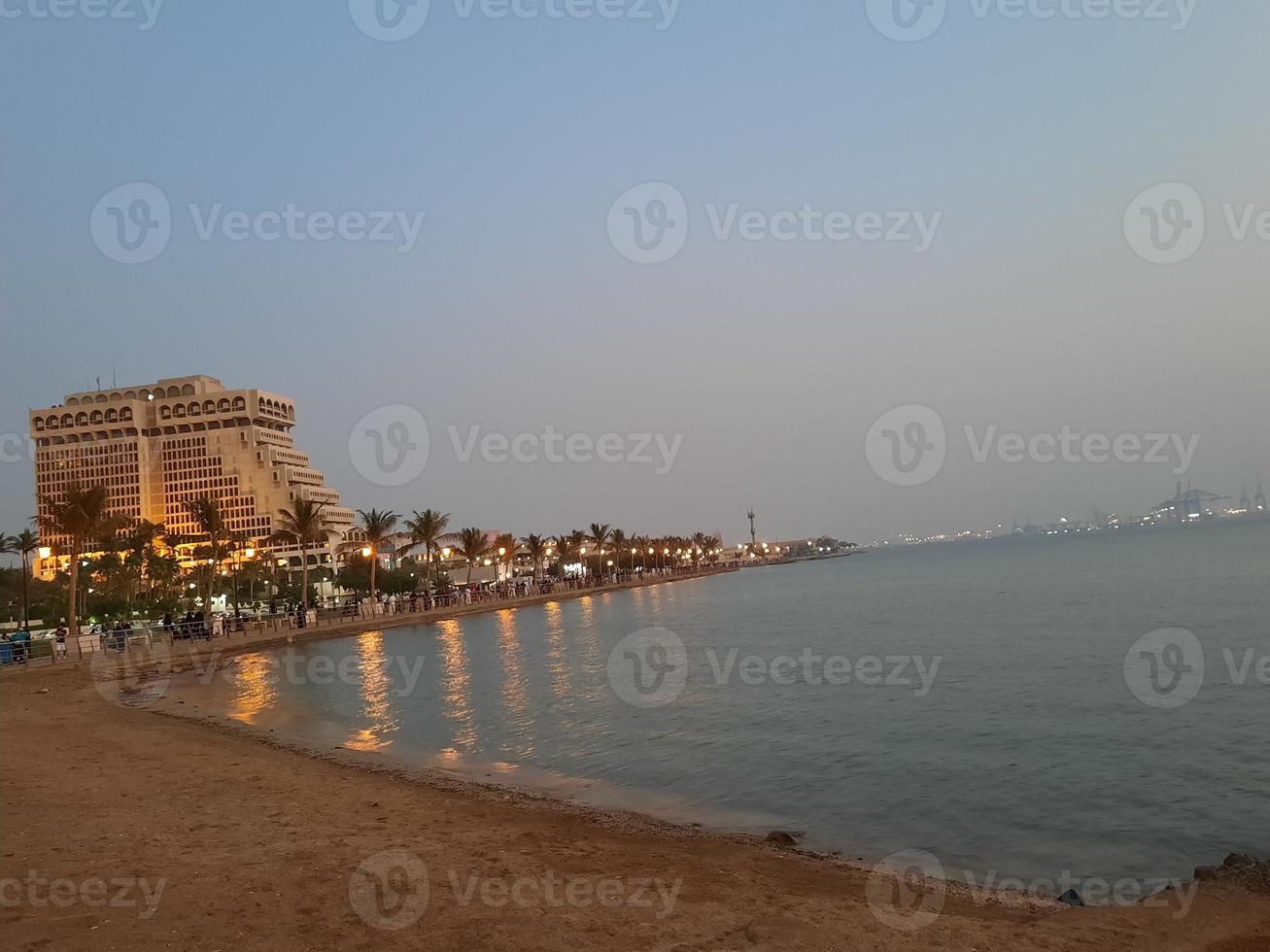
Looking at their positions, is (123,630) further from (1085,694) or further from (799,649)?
(1085,694)

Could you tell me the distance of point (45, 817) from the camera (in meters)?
9.67

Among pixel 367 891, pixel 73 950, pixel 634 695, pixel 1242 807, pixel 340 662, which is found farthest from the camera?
pixel 340 662

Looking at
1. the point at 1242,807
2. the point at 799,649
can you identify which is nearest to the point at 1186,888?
the point at 1242,807

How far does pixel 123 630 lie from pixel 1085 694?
3854 centimetres

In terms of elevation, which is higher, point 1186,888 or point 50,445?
point 50,445
